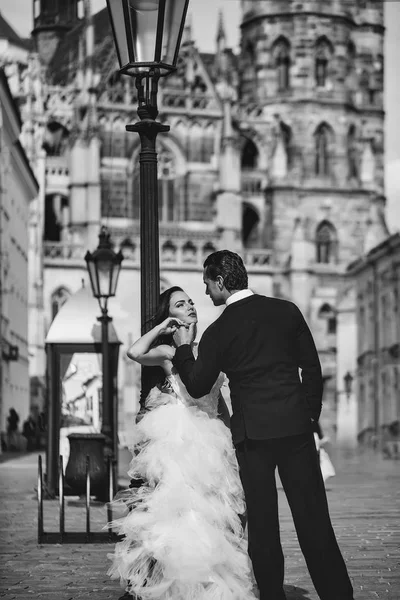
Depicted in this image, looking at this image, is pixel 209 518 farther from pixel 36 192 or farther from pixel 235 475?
pixel 36 192

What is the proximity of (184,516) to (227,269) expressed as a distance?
54.1 inches

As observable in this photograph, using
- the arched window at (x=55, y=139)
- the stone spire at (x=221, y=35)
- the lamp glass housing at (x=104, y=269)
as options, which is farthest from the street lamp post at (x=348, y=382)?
the lamp glass housing at (x=104, y=269)

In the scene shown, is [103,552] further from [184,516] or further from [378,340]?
[378,340]

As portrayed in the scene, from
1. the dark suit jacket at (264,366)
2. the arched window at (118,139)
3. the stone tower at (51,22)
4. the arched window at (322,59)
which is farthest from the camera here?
the stone tower at (51,22)

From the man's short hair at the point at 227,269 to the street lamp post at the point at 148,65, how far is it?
1253mm

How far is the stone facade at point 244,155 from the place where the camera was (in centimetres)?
7344

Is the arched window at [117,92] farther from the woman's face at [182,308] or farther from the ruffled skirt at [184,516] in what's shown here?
the ruffled skirt at [184,516]

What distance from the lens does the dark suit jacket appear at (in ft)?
23.5

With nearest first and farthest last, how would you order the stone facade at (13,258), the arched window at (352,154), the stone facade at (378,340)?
1. the stone facade at (13,258)
2. the stone facade at (378,340)
3. the arched window at (352,154)

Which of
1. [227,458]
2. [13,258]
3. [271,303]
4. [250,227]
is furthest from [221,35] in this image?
[271,303]

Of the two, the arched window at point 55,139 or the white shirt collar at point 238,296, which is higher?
the arched window at point 55,139

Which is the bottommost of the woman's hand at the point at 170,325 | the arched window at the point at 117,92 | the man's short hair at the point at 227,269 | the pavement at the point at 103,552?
the pavement at the point at 103,552

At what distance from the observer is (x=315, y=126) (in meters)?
79.7

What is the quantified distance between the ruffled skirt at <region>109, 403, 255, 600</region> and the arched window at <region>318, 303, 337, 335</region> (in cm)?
6729
